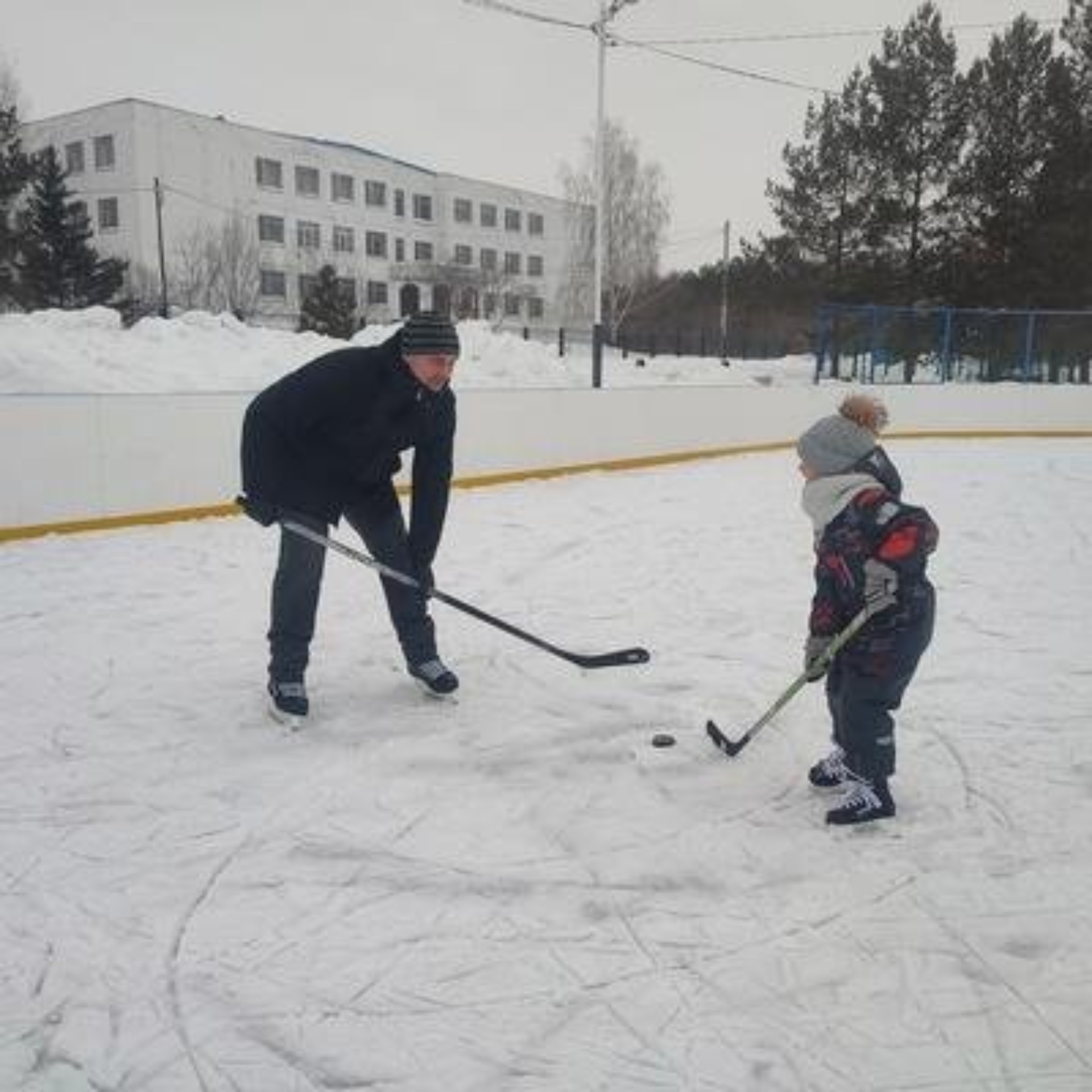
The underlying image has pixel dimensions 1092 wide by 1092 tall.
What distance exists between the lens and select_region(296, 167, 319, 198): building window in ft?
130

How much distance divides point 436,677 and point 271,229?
127 feet

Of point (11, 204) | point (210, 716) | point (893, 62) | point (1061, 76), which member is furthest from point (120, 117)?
point (210, 716)

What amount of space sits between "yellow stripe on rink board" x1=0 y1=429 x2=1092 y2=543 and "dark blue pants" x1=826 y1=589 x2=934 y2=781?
557 cm

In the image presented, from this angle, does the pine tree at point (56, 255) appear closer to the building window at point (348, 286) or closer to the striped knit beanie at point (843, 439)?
the building window at point (348, 286)

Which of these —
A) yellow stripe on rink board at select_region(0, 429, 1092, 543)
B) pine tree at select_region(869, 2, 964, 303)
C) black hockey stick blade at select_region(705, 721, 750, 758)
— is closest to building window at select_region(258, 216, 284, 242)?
pine tree at select_region(869, 2, 964, 303)

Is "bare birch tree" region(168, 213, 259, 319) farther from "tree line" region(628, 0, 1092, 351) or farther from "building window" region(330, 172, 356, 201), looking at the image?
"tree line" region(628, 0, 1092, 351)

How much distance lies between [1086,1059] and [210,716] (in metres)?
2.66

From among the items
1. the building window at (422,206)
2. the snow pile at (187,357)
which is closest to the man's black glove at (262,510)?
the snow pile at (187,357)

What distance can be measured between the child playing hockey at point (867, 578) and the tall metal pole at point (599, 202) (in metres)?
10.9

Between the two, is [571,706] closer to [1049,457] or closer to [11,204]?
[1049,457]

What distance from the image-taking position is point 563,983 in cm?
201

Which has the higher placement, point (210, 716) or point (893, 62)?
point (893, 62)

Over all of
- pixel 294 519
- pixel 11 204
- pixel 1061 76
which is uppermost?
pixel 1061 76

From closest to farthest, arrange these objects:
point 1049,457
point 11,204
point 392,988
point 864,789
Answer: point 392,988
point 864,789
point 1049,457
point 11,204
